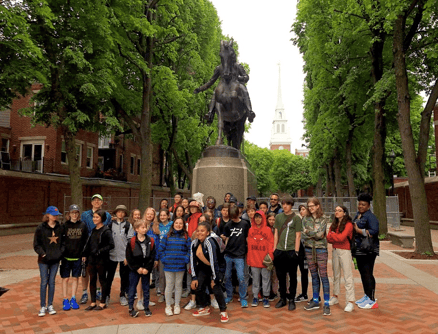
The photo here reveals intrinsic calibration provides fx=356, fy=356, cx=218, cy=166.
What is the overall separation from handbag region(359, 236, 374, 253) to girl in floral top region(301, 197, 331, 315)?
61 centimetres

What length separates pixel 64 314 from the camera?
19.2 feet

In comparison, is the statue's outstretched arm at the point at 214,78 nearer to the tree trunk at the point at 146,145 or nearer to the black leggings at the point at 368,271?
the tree trunk at the point at 146,145

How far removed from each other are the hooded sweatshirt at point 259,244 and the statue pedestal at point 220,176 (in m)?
5.19

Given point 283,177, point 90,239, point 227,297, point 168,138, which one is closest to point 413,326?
point 227,297

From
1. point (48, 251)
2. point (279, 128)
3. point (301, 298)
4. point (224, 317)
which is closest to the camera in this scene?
point (224, 317)

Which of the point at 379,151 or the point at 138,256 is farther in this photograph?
the point at 379,151

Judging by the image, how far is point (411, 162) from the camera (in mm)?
12281

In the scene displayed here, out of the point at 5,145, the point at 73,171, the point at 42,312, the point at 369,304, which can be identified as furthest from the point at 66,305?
the point at 5,145

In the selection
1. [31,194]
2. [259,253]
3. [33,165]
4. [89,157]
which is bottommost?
[259,253]

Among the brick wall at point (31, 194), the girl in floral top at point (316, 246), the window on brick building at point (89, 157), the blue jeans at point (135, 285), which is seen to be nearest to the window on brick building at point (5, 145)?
the window on brick building at point (89, 157)

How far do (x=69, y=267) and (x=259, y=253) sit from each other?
3.30 m

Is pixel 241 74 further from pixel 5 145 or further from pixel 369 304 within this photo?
pixel 5 145

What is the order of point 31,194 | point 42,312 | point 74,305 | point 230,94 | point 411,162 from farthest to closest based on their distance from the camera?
point 31,194, point 230,94, point 411,162, point 74,305, point 42,312

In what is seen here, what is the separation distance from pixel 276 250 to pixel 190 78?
68.6 ft
